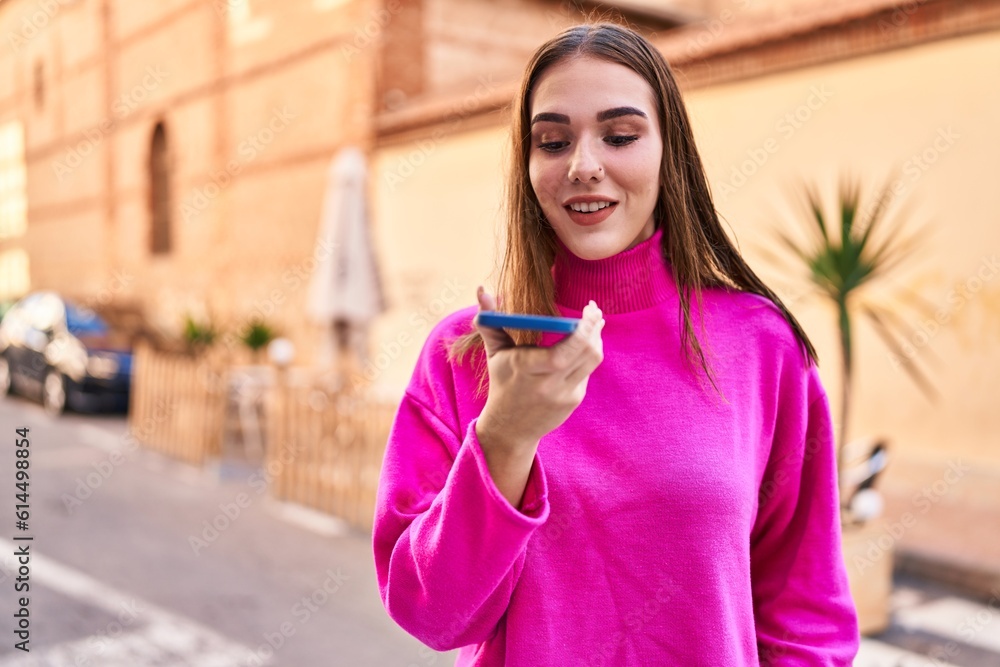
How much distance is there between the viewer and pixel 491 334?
3.33ft

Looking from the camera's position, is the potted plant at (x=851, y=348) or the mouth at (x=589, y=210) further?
the potted plant at (x=851, y=348)

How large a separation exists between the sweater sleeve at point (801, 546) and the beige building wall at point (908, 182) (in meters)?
5.04

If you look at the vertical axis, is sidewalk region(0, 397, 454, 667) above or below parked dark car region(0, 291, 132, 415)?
below

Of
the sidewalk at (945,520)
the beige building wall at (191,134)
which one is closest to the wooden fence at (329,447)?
the sidewalk at (945,520)

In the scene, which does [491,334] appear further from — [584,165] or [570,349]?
[584,165]

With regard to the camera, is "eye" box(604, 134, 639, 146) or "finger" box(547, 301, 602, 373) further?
"eye" box(604, 134, 639, 146)

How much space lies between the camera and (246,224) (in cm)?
1512

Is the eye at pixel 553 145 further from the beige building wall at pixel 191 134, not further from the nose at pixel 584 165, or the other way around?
the beige building wall at pixel 191 134

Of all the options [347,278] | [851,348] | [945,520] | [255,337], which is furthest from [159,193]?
[851,348]

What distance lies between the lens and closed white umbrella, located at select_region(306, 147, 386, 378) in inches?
358

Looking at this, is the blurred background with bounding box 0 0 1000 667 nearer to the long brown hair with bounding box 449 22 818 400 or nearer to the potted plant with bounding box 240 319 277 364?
the potted plant with bounding box 240 319 277 364

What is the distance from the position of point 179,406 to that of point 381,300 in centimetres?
232

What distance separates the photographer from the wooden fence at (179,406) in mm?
8695

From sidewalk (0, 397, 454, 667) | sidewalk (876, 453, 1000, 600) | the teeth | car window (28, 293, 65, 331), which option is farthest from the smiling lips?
car window (28, 293, 65, 331)
